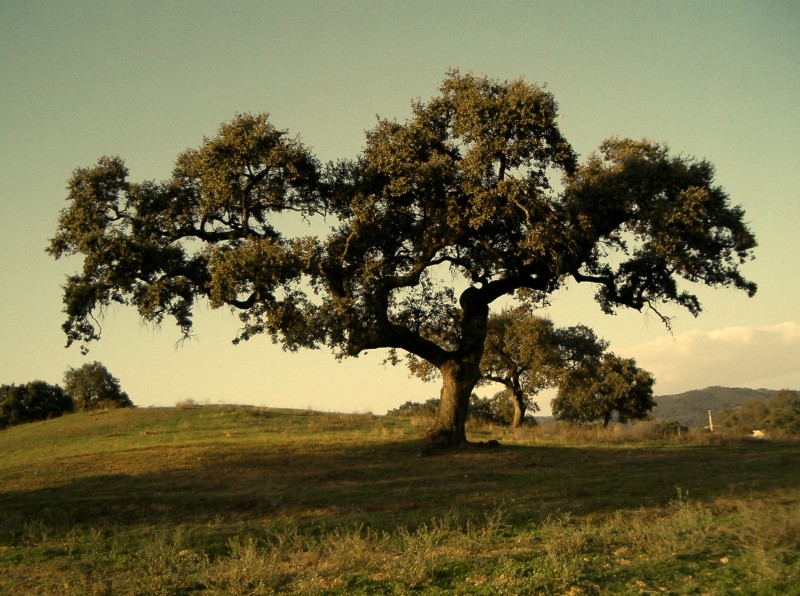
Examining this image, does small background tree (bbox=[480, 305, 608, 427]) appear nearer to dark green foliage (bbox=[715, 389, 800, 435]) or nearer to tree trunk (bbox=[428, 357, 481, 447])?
tree trunk (bbox=[428, 357, 481, 447])

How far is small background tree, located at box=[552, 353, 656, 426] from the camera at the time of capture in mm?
55406

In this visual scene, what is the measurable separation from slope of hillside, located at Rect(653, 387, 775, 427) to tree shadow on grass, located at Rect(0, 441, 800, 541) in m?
133

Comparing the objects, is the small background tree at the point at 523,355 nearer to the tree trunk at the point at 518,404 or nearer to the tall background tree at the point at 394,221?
the tree trunk at the point at 518,404

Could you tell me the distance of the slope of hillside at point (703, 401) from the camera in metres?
159

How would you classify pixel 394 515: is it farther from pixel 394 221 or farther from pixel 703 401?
pixel 703 401

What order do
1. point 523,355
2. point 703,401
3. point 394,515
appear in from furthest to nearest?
point 703,401 < point 523,355 < point 394,515

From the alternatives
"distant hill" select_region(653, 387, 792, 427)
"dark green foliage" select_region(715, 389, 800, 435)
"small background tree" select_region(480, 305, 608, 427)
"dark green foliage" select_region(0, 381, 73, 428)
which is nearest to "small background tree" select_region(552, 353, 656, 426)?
"small background tree" select_region(480, 305, 608, 427)

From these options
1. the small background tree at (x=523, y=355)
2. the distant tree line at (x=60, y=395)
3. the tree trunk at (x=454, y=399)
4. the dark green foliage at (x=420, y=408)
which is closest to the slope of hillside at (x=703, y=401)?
the dark green foliage at (x=420, y=408)

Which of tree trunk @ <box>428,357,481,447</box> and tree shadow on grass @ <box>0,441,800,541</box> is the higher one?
tree trunk @ <box>428,357,481,447</box>

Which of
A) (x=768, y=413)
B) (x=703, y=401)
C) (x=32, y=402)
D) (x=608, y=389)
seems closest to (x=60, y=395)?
(x=32, y=402)

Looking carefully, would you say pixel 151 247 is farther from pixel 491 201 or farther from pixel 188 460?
pixel 491 201

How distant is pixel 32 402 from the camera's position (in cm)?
7044

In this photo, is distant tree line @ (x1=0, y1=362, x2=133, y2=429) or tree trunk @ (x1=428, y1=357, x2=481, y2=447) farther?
distant tree line @ (x1=0, y1=362, x2=133, y2=429)

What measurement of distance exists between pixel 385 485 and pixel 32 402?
60210mm
